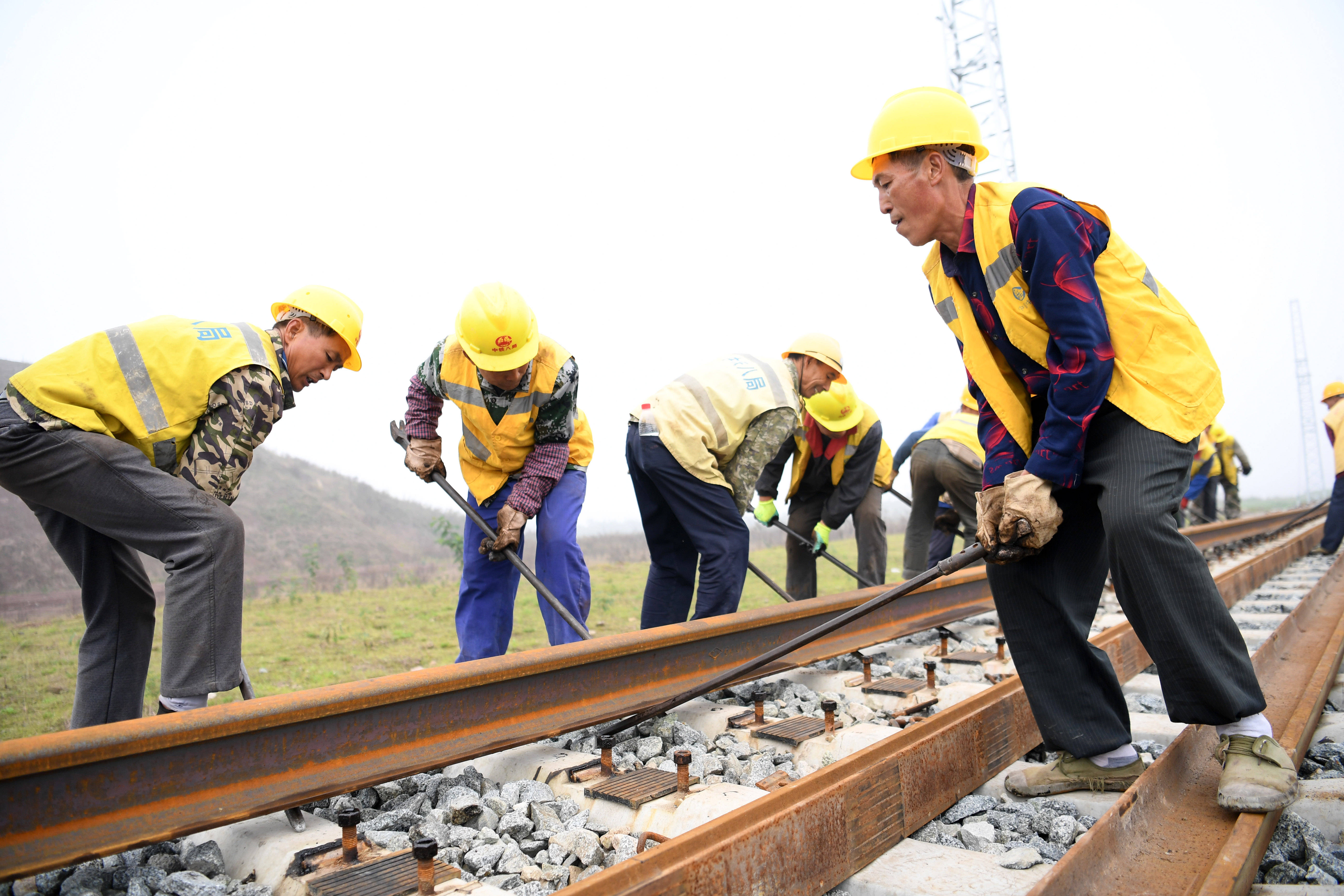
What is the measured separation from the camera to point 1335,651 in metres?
3.71

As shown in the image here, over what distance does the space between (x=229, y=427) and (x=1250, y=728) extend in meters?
3.19

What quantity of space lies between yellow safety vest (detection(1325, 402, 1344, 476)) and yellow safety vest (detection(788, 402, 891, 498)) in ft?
21.7

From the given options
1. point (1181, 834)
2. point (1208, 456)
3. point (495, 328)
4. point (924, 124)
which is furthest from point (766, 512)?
point (1208, 456)

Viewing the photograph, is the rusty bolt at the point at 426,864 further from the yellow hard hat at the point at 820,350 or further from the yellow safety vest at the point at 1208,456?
the yellow safety vest at the point at 1208,456

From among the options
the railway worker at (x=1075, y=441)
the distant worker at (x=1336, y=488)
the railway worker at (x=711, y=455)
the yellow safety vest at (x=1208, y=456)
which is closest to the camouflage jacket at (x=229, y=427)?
the railway worker at (x=711, y=455)

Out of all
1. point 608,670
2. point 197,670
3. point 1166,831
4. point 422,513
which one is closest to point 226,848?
point 197,670

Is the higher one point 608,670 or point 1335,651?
point 608,670

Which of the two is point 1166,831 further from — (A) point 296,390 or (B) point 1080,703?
(A) point 296,390

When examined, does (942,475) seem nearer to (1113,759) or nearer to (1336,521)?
(1113,759)

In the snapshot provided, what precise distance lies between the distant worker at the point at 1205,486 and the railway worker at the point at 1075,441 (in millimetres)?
11808

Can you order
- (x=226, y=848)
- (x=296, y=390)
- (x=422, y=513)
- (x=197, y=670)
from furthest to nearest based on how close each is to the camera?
(x=422, y=513), (x=296, y=390), (x=197, y=670), (x=226, y=848)

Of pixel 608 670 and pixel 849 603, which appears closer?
pixel 608 670

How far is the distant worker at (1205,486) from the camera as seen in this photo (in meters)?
13.4

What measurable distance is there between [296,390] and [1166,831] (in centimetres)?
319
